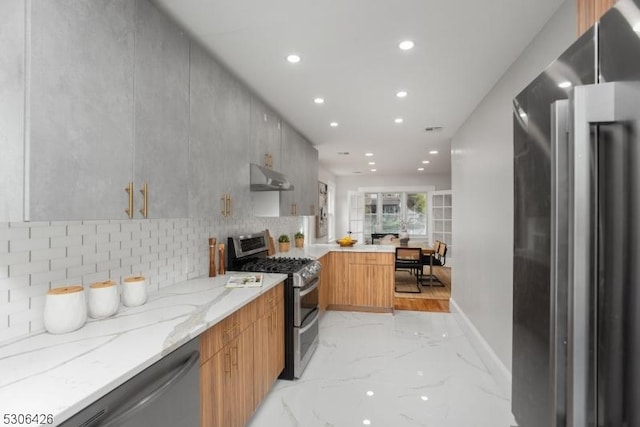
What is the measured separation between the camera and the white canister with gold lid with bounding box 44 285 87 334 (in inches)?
49.9

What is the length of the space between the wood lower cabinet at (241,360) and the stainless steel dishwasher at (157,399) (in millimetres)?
117

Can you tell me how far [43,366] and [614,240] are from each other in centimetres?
155

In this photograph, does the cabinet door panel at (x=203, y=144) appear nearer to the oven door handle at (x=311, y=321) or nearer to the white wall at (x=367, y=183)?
the oven door handle at (x=311, y=321)

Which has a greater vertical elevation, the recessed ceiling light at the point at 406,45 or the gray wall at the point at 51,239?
the recessed ceiling light at the point at 406,45

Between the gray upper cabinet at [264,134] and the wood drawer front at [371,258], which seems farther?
the wood drawer front at [371,258]

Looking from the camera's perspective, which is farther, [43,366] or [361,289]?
[361,289]

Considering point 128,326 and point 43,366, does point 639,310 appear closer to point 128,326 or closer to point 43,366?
point 43,366

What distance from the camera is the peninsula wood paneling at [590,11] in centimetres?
81

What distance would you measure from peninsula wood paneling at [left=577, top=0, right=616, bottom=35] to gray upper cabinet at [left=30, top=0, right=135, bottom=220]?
5.45ft

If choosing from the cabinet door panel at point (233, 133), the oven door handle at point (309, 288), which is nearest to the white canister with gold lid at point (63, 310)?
the cabinet door panel at point (233, 133)

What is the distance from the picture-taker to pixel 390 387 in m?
2.51

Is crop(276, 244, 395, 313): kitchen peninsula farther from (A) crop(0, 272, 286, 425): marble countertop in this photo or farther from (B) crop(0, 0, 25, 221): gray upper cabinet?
(B) crop(0, 0, 25, 221): gray upper cabinet

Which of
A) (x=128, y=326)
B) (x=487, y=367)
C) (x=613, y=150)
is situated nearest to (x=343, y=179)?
(x=487, y=367)

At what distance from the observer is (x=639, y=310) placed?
0.50 metres
